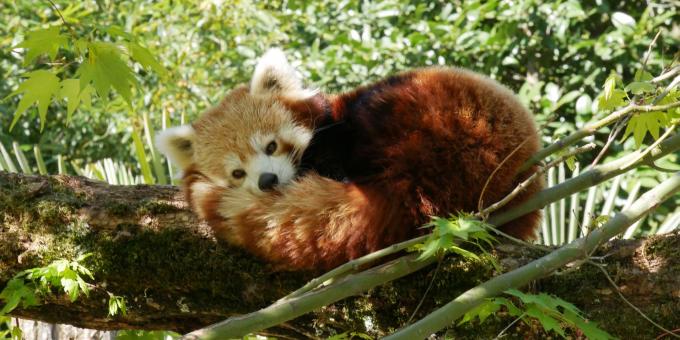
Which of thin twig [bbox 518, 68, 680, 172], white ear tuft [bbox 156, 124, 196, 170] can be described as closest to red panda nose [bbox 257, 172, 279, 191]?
white ear tuft [bbox 156, 124, 196, 170]

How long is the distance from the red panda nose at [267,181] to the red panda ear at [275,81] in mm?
560

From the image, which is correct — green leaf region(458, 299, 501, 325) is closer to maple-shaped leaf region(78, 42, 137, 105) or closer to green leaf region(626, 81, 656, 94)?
green leaf region(626, 81, 656, 94)

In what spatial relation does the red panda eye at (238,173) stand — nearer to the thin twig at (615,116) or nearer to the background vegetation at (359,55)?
the background vegetation at (359,55)

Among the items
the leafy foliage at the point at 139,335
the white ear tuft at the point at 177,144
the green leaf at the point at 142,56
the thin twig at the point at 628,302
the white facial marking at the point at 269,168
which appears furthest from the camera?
the white ear tuft at the point at 177,144

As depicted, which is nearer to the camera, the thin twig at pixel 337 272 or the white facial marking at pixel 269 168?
the thin twig at pixel 337 272

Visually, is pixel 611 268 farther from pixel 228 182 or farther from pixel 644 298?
pixel 228 182

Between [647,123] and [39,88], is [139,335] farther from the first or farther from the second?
[647,123]

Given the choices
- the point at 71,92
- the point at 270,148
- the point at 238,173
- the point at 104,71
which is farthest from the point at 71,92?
the point at 270,148

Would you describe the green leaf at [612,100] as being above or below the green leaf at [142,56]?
below

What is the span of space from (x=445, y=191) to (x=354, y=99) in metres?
0.84

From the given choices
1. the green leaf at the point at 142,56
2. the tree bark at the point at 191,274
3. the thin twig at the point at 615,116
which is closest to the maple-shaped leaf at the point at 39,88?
the green leaf at the point at 142,56

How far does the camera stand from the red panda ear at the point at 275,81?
3398mm

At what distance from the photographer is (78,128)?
700 cm

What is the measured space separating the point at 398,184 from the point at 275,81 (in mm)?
1194
